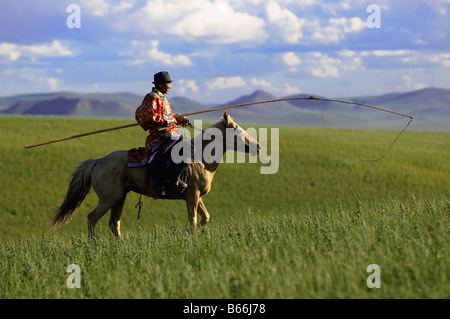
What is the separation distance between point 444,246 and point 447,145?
54.8 m

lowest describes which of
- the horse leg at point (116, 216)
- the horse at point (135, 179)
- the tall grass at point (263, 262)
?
the tall grass at point (263, 262)

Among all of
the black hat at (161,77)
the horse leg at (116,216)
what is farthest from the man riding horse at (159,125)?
the horse leg at (116,216)

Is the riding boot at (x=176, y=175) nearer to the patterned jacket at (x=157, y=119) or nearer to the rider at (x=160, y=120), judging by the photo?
the rider at (x=160, y=120)

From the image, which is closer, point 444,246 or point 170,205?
point 444,246

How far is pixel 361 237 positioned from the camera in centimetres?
781

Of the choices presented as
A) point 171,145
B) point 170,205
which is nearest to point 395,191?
point 170,205

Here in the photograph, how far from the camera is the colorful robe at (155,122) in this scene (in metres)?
10.6

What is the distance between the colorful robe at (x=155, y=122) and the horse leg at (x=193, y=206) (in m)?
1.23

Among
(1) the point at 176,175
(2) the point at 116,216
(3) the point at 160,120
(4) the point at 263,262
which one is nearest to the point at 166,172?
(1) the point at 176,175

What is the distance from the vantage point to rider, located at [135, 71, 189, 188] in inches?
419

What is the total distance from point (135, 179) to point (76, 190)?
1.51m

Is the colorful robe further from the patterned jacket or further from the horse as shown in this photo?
the horse

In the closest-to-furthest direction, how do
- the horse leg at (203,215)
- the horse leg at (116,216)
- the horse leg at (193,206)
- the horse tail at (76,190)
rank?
the horse leg at (193,206) → the horse leg at (203,215) → the horse leg at (116,216) → the horse tail at (76,190)
